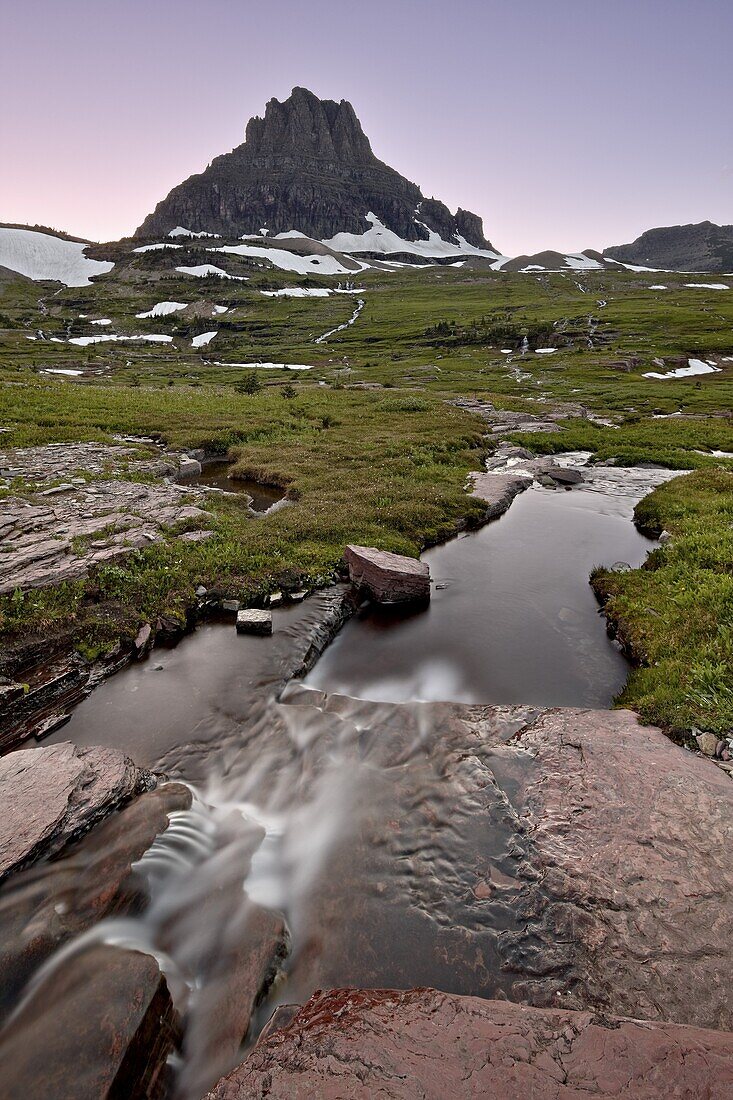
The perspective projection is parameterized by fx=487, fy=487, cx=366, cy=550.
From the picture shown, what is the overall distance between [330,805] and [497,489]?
19883 millimetres

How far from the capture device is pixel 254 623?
43.1 feet

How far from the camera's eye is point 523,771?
28.0 ft

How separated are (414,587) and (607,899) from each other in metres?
9.92

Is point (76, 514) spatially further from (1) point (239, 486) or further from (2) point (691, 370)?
(2) point (691, 370)

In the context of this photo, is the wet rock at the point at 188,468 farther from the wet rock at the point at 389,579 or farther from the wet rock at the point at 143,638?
the wet rock at the point at 143,638

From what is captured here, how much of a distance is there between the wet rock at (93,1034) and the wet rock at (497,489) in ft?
66.1

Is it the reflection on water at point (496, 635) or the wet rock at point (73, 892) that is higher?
the wet rock at point (73, 892)

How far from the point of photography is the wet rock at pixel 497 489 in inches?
925

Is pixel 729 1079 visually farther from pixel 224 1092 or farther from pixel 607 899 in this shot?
pixel 224 1092

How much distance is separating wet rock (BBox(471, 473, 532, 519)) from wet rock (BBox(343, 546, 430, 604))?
8.50 m

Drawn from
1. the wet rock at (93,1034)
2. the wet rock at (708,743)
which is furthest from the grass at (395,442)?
the wet rock at (93,1034)

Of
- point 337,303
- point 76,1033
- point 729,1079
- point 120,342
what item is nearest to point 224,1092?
point 76,1033

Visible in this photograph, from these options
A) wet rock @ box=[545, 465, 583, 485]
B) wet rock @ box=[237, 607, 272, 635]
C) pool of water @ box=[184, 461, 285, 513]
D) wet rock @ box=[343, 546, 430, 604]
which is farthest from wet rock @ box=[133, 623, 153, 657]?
wet rock @ box=[545, 465, 583, 485]

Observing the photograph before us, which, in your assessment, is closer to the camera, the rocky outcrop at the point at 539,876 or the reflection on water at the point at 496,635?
the rocky outcrop at the point at 539,876
